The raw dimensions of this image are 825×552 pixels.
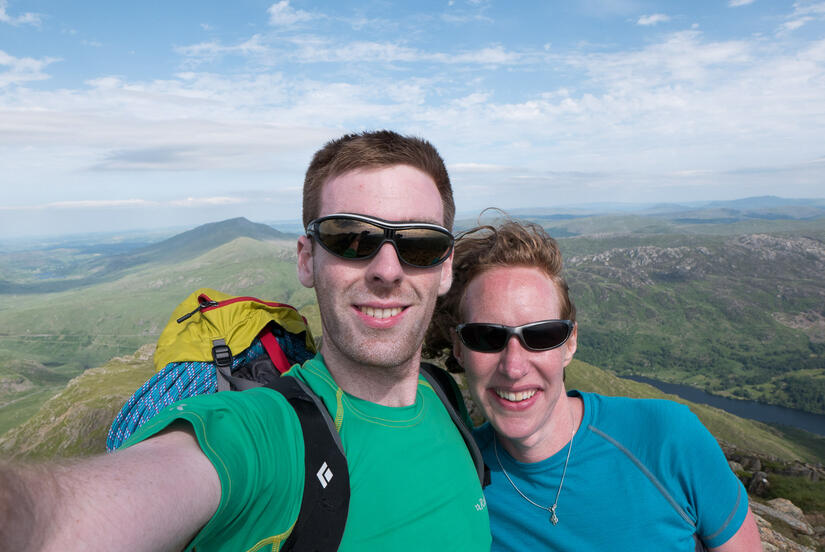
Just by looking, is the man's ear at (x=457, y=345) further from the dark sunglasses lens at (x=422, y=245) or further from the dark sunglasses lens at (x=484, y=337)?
the dark sunglasses lens at (x=422, y=245)

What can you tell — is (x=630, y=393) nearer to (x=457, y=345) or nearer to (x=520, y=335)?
(x=457, y=345)

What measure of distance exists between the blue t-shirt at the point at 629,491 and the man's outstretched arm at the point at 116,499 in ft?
14.2

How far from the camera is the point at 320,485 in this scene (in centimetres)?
381

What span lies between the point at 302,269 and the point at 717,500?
580 centimetres

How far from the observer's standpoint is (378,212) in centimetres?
506

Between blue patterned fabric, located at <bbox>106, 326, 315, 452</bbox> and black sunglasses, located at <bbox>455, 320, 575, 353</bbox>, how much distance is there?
10.6 ft

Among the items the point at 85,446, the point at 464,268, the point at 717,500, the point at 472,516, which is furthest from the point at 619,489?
the point at 85,446

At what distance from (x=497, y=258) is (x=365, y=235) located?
211cm

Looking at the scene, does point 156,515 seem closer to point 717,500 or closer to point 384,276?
point 384,276

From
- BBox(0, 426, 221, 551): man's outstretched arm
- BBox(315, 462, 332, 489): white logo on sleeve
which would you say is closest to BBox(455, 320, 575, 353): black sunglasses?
BBox(315, 462, 332, 489): white logo on sleeve

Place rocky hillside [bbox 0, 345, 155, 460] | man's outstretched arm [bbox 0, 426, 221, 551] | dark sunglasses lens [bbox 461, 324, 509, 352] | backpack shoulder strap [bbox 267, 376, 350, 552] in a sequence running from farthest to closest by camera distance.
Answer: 1. rocky hillside [bbox 0, 345, 155, 460]
2. dark sunglasses lens [bbox 461, 324, 509, 352]
3. backpack shoulder strap [bbox 267, 376, 350, 552]
4. man's outstretched arm [bbox 0, 426, 221, 551]

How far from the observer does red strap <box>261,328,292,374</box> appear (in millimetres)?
6648

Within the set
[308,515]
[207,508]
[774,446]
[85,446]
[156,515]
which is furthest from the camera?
A: [774,446]

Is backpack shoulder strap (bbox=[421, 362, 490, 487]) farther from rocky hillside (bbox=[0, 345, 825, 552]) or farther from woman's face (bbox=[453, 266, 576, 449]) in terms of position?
rocky hillside (bbox=[0, 345, 825, 552])
